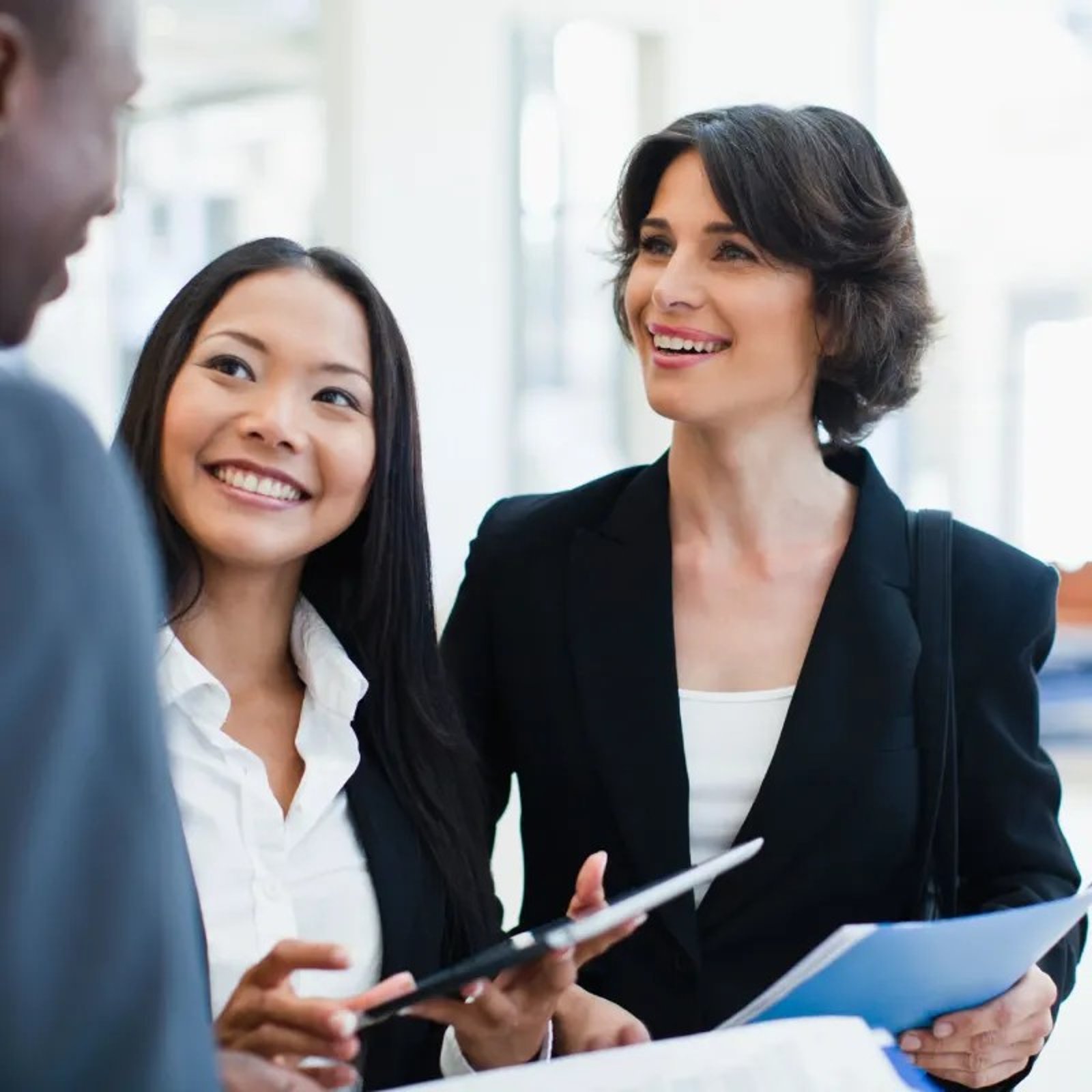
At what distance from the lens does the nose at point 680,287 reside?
1.84 meters

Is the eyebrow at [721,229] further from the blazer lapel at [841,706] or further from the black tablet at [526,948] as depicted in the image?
the black tablet at [526,948]

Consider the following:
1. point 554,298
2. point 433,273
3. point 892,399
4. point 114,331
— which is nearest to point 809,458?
point 892,399

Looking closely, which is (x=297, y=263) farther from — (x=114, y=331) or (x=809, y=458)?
(x=114, y=331)

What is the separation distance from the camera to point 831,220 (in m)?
1.88

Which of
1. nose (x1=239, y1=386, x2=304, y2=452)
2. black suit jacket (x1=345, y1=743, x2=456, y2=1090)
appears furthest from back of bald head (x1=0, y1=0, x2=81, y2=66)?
black suit jacket (x1=345, y1=743, x2=456, y2=1090)

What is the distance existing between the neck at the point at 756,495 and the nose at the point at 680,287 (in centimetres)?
16

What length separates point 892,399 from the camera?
2094 millimetres

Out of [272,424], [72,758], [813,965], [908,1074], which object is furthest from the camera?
[272,424]

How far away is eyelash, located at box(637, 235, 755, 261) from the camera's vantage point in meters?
1.88

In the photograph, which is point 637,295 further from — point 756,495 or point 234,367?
point 234,367

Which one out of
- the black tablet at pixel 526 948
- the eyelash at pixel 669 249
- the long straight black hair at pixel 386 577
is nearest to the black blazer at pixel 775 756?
the long straight black hair at pixel 386 577

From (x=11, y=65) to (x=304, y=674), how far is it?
4.06ft

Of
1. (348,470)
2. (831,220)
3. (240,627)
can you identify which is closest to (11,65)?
(348,470)

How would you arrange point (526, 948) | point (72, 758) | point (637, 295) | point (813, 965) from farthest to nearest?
point (637, 295), point (813, 965), point (526, 948), point (72, 758)
